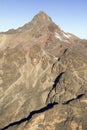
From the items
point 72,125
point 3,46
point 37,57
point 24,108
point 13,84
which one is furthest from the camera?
point 3,46

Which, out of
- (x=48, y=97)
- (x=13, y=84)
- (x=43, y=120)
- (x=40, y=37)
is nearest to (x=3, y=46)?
(x=40, y=37)

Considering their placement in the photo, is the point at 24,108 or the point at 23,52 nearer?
the point at 24,108

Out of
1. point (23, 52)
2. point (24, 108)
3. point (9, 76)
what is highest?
point (23, 52)

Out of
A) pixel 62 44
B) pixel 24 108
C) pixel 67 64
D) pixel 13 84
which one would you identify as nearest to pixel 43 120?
pixel 24 108

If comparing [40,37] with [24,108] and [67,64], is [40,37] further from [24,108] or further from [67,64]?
[24,108]

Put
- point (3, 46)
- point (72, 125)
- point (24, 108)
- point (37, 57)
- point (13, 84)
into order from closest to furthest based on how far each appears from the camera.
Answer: point (72, 125), point (24, 108), point (13, 84), point (37, 57), point (3, 46)

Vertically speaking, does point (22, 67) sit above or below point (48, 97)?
above

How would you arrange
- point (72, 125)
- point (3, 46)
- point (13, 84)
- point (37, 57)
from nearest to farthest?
point (72, 125), point (13, 84), point (37, 57), point (3, 46)

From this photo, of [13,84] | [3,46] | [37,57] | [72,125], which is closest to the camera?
[72,125]

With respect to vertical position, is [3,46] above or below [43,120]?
above

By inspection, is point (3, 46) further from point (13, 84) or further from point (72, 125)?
point (72, 125)
